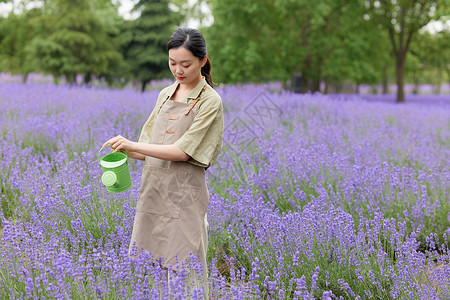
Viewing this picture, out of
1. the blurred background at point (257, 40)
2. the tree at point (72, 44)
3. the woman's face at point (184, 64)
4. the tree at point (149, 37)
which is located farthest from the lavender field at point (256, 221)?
the tree at point (149, 37)

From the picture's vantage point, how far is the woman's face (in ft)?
5.84

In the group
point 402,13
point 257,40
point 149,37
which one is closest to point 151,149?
point 257,40

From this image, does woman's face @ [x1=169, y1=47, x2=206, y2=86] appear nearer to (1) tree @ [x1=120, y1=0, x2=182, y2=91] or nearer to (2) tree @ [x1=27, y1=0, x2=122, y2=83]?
(2) tree @ [x1=27, y1=0, x2=122, y2=83]

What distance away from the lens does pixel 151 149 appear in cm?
170

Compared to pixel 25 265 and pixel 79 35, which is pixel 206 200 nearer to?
pixel 25 265

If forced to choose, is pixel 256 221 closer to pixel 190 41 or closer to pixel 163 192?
pixel 163 192

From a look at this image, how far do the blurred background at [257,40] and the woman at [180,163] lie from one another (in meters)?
9.97

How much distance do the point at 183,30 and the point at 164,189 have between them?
2.28 feet

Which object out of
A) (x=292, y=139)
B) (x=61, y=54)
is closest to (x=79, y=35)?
(x=61, y=54)

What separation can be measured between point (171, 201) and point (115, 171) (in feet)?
0.90

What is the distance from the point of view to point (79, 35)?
57.6 ft

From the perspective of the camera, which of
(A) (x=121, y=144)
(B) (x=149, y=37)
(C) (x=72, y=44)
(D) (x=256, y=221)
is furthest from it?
(B) (x=149, y=37)

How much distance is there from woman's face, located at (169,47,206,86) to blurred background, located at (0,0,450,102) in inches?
392

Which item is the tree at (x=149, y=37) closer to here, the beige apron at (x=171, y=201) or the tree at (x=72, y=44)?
the tree at (x=72, y=44)
